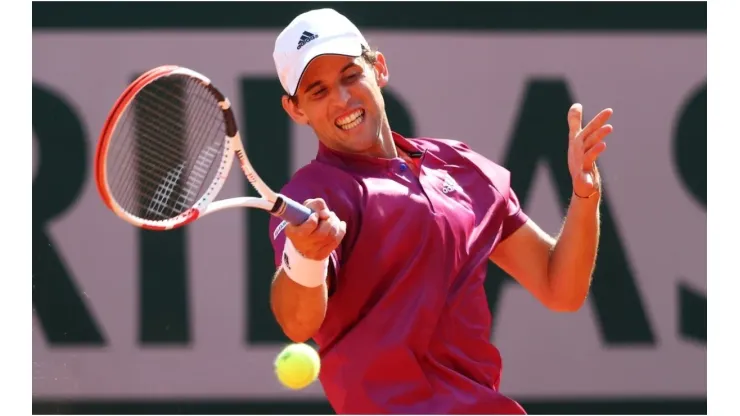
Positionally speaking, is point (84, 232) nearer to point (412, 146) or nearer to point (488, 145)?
point (488, 145)

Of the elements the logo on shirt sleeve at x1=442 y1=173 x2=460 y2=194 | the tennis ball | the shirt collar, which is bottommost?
the tennis ball

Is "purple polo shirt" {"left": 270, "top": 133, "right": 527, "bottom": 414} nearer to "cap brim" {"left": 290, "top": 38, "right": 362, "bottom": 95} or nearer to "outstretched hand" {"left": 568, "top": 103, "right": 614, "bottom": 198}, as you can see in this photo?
"cap brim" {"left": 290, "top": 38, "right": 362, "bottom": 95}

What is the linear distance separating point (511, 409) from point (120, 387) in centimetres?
293

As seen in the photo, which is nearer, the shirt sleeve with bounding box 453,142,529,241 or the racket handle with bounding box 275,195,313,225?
the racket handle with bounding box 275,195,313,225

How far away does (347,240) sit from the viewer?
3164 millimetres

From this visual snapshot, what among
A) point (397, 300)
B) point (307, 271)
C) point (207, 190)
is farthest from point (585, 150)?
point (207, 190)

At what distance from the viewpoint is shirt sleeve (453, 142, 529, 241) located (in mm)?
3498

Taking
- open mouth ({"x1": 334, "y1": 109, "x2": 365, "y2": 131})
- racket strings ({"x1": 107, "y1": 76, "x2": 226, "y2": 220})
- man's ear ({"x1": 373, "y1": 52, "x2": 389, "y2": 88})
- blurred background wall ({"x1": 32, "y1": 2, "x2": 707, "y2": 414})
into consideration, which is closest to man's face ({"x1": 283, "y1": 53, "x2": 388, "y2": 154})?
open mouth ({"x1": 334, "y1": 109, "x2": 365, "y2": 131})

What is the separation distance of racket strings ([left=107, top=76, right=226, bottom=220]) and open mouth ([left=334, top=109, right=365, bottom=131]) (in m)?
0.29

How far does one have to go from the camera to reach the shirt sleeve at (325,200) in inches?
123

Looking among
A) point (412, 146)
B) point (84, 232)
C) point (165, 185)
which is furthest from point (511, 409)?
point (84, 232)

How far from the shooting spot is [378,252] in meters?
3.16

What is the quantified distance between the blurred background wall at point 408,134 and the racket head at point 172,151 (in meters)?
2.51

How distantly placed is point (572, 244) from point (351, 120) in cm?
71
